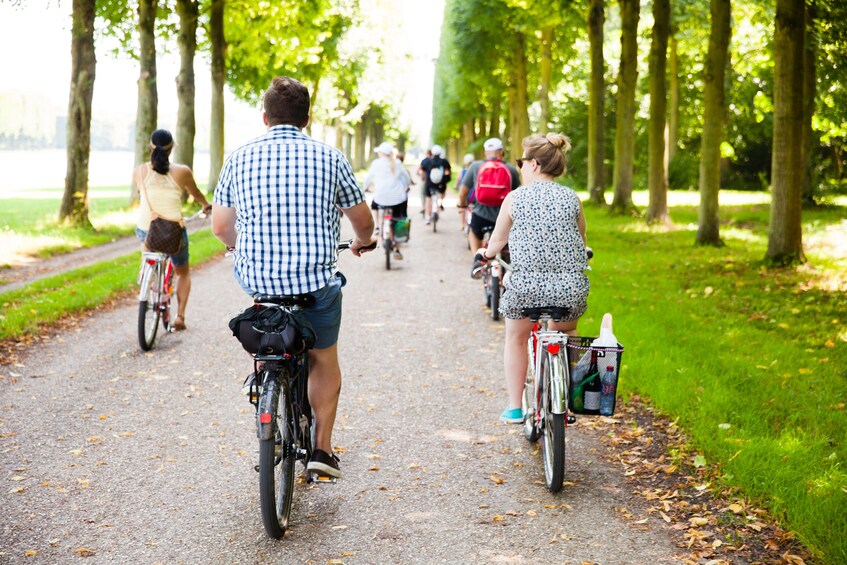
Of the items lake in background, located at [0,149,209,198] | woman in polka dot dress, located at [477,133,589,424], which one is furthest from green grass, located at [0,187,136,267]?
lake in background, located at [0,149,209,198]

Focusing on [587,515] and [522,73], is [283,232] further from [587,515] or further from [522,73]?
[522,73]

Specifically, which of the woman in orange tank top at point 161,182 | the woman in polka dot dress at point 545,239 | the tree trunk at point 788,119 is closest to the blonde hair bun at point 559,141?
the woman in polka dot dress at point 545,239

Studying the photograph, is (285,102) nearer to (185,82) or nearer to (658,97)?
(658,97)

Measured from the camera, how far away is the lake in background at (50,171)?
150ft

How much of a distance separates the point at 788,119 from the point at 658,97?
21.5 feet

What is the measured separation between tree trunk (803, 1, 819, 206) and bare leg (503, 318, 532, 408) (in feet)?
34.2

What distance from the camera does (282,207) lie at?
421cm

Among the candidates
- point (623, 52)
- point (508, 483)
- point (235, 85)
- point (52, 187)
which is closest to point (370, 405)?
point (508, 483)

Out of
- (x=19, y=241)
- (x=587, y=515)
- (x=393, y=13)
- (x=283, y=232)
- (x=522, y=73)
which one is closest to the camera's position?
(x=283, y=232)

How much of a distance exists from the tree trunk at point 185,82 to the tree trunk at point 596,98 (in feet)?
35.6

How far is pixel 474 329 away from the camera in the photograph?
398 inches

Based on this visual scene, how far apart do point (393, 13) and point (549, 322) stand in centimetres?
5880

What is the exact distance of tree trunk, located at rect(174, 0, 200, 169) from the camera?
2381 centimetres

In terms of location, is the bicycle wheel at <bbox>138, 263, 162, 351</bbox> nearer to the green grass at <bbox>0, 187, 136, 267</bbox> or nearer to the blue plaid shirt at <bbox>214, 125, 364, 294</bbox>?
the blue plaid shirt at <bbox>214, 125, 364, 294</bbox>
